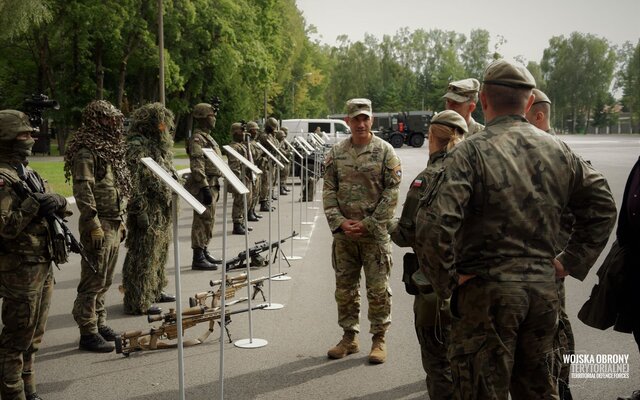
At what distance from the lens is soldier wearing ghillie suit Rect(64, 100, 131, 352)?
5.64m

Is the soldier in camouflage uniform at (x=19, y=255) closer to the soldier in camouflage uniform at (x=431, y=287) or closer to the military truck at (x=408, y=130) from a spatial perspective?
the soldier in camouflage uniform at (x=431, y=287)

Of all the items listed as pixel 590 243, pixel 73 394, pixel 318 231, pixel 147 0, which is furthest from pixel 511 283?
pixel 147 0

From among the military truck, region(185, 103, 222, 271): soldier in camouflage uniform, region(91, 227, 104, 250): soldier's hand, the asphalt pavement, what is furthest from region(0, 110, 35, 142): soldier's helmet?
the military truck

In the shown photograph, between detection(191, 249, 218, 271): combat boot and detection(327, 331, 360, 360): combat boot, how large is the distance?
13.9 feet

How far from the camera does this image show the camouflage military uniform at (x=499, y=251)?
9.48ft

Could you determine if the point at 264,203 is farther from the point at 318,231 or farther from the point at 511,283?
the point at 511,283

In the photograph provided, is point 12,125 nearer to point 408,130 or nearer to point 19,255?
point 19,255

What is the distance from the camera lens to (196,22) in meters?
36.7

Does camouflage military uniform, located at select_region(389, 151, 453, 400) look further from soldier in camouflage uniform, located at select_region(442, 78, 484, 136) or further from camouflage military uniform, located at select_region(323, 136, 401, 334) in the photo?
camouflage military uniform, located at select_region(323, 136, 401, 334)

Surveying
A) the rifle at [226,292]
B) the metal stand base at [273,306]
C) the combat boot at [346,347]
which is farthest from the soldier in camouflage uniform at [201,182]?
the combat boot at [346,347]

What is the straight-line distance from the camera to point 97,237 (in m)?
5.64

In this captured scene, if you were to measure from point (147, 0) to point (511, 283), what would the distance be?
34278 mm

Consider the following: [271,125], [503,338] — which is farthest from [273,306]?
[271,125]

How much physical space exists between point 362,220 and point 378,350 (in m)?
1.06
